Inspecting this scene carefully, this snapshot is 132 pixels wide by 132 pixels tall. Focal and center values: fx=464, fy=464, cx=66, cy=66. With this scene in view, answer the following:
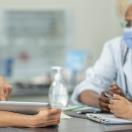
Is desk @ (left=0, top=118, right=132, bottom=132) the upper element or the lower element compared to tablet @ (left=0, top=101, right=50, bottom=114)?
lower

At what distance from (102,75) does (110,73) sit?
0.05 m

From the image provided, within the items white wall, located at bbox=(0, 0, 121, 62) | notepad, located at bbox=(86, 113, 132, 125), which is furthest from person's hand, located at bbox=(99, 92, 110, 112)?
white wall, located at bbox=(0, 0, 121, 62)

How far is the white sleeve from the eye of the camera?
257 centimetres

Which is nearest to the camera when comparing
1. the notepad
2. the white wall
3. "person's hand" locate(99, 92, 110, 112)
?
the notepad

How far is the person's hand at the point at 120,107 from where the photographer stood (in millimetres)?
1937

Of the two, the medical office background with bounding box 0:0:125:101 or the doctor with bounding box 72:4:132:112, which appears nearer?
the doctor with bounding box 72:4:132:112

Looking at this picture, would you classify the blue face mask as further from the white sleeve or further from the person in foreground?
the person in foreground

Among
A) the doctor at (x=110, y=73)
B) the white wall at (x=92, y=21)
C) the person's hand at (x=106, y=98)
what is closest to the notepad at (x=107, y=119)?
the person's hand at (x=106, y=98)

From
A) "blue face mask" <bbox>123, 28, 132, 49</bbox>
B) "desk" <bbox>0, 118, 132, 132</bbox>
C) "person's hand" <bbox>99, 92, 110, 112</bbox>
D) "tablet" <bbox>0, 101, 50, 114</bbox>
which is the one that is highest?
"blue face mask" <bbox>123, 28, 132, 49</bbox>

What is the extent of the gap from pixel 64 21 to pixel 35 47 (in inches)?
17.2

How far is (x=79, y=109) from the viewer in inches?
88.5

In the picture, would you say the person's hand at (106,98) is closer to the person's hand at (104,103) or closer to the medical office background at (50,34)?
the person's hand at (104,103)

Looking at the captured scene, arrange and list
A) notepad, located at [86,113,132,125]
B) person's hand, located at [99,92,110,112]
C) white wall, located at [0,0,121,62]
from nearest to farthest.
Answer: notepad, located at [86,113,132,125], person's hand, located at [99,92,110,112], white wall, located at [0,0,121,62]

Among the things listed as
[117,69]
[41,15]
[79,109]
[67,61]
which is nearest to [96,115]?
[79,109]
